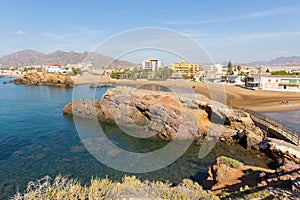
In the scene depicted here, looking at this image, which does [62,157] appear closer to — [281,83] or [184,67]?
[184,67]

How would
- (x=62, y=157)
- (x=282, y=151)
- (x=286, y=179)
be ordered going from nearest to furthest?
(x=286, y=179) → (x=282, y=151) → (x=62, y=157)

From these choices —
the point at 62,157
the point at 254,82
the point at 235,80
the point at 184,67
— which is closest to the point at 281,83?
the point at 254,82

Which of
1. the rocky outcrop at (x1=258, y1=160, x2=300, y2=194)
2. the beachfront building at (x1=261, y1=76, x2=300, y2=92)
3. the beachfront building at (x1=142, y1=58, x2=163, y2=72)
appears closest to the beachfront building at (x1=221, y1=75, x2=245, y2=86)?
the beachfront building at (x1=261, y1=76, x2=300, y2=92)

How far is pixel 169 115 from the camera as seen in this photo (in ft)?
61.9

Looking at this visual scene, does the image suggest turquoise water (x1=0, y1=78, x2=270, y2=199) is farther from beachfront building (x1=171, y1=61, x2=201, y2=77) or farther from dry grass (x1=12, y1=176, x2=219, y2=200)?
beachfront building (x1=171, y1=61, x2=201, y2=77)

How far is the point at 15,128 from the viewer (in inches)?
834

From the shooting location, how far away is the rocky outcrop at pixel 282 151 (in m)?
11.3

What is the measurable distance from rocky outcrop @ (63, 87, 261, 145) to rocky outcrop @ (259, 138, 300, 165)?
2589mm

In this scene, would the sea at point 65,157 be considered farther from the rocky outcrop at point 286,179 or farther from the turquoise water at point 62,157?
the rocky outcrop at point 286,179

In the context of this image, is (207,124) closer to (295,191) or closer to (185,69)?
(295,191)

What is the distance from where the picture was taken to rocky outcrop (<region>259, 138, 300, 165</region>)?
37.0ft

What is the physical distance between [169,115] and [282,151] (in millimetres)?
9221

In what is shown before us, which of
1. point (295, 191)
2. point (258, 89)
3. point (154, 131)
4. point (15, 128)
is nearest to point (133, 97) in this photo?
point (154, 131)

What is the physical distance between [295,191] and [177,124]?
12.1 metres
